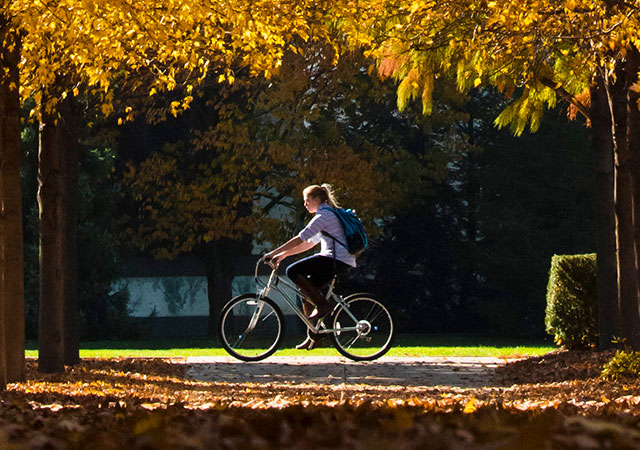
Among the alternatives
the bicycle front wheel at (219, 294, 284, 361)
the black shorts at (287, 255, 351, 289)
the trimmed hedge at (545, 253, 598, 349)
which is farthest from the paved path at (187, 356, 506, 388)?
the black shorts at (287, 255, 351, 289)

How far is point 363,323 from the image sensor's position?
1201 cm

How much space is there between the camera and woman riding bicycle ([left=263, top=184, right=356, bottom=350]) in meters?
11.0

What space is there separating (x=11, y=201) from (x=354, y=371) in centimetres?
540

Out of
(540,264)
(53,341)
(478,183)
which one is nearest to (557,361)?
(53,341)

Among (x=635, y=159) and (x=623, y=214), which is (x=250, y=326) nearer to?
(x=635, y=159)

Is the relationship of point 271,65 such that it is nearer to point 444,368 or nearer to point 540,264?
point 444,368

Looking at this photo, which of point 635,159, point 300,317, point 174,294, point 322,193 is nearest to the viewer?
point 635,159

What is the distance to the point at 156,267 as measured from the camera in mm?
36000

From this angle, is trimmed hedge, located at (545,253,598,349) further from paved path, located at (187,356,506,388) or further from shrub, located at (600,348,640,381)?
shrub, located at (600,348,640,381)

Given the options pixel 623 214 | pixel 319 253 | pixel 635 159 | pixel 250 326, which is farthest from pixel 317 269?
pixel 623 214

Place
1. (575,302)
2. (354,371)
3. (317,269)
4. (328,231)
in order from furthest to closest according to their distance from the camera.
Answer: (575,302)
(354,371)
(317,269)
(328,231)

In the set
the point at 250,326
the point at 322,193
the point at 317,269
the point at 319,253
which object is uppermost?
the point at 322,193

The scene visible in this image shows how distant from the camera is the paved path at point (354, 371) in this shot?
40.9 feet

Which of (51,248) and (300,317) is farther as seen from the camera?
(51,248)
